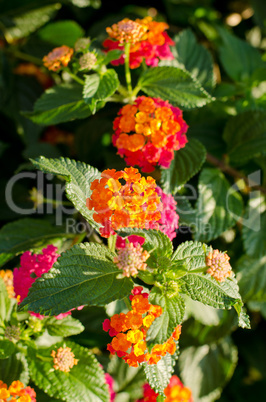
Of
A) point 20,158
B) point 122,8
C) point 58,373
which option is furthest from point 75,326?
point 122,8

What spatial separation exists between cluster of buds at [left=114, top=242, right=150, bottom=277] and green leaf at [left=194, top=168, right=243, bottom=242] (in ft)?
1.25

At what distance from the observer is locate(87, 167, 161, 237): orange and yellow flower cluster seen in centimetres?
79

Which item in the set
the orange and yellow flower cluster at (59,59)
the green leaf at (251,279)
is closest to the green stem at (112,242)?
the orange and yellow flower cluster at (59,59)

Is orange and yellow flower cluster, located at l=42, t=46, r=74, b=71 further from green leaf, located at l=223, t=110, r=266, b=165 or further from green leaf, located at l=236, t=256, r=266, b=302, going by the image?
green leaf, located at l=236, t=256, r=266, b=302

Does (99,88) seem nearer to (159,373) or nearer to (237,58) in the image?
(159,373)

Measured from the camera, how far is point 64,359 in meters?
0.89

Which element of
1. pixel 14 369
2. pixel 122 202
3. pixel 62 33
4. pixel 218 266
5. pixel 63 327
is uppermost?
pixel 62 33

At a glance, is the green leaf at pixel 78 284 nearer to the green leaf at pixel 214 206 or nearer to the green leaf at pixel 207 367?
the green leaf at pixel 214 206

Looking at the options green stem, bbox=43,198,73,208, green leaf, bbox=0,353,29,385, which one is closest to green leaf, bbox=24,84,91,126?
green stem, bbox=43,198,73,208

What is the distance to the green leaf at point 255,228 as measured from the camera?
1.23 metres

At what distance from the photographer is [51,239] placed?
1.11 metres

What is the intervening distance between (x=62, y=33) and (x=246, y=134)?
839 millimetres

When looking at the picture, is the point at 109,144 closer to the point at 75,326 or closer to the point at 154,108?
the point at 154,108

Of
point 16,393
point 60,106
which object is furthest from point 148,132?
point 16,393
